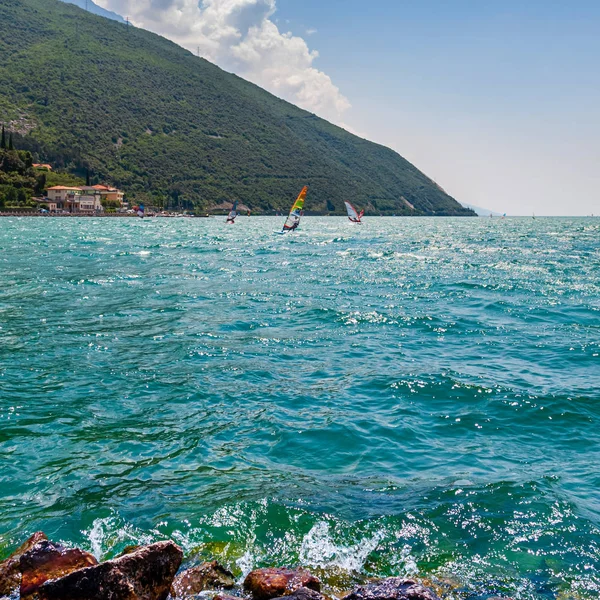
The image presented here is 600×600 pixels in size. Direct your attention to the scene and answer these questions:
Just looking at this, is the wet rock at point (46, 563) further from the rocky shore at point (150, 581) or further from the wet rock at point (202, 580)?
the wet rock at point (202, 580)

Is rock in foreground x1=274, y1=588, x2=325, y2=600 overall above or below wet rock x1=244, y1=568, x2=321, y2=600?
above

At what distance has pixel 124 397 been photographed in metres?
14.2

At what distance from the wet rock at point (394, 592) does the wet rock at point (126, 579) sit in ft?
7.36

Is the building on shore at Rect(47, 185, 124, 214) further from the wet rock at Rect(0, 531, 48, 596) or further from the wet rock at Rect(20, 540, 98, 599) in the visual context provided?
the wet rock at Rect(20, 540, 98, 599)

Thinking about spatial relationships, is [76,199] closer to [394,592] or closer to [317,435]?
[317,435]

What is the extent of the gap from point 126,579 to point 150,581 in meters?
0.38

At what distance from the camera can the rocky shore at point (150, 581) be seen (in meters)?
6.35

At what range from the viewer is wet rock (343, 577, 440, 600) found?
6.43 meters

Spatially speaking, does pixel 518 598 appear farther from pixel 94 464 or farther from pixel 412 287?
pixel 412 287

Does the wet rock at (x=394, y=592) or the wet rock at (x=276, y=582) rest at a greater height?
the wet rock at (x=394, y=592)

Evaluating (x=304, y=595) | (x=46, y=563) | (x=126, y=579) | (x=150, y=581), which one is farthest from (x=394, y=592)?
(x=46, y=563)

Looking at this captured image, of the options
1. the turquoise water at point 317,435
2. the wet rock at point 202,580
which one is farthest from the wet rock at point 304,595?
the wet rock at point 202,580

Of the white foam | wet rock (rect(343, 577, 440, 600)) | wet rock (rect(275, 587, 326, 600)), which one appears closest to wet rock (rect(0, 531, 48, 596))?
wet rock (rect(275, 587, 326, 600))

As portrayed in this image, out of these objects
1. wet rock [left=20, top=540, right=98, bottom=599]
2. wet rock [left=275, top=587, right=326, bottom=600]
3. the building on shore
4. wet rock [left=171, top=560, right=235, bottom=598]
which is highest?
the building on shore
